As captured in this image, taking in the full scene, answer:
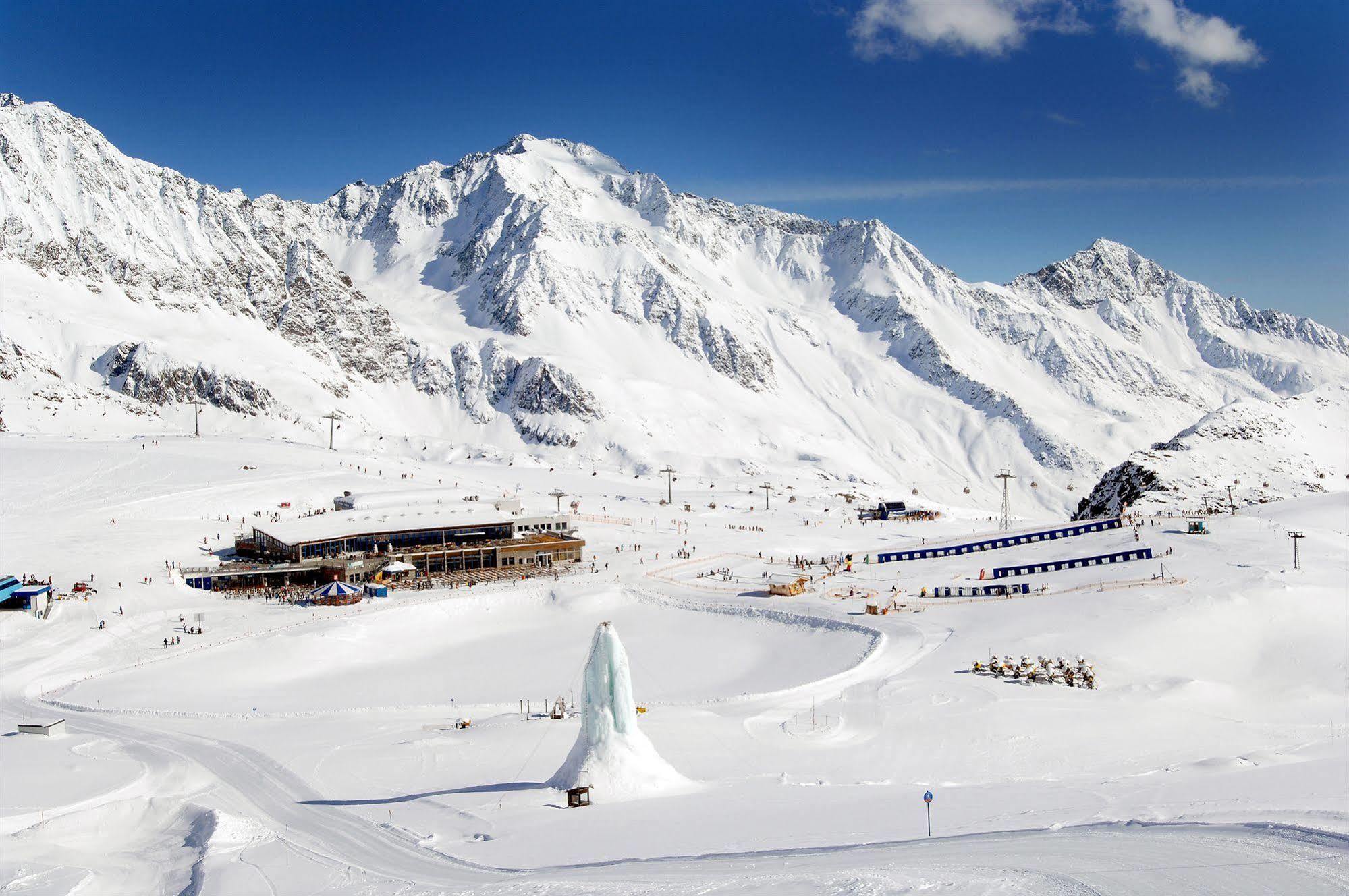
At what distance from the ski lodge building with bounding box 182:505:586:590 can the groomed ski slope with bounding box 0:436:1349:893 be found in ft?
16.3

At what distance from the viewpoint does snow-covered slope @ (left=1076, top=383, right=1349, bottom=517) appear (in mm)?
94062

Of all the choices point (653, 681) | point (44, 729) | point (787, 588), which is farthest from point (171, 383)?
point (653, 681)

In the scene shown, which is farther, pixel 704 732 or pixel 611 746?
pixel 704 732

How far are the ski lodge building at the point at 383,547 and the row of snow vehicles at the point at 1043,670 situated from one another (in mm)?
38552

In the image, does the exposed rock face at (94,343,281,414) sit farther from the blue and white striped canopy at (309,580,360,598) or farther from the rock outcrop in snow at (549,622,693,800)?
the rock outcrop in snow at (549,622,693,800)

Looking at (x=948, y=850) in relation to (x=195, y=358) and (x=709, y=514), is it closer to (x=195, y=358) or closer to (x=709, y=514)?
(x=709, y=514)

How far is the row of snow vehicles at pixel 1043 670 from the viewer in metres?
39.5

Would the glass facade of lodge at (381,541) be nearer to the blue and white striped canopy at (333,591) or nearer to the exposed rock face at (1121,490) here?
the blue and white striped canopy at (333,591)

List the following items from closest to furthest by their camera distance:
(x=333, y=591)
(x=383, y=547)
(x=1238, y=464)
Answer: (x=333, y=591), (x=383, y=547), (x=1238, y=464)

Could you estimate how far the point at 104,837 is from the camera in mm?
26531

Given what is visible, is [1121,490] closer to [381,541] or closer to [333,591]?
[381,541]

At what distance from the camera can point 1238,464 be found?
341 ft

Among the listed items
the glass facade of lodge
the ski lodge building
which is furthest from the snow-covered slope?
the glass facade of lodge

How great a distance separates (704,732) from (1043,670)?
14.9 m
